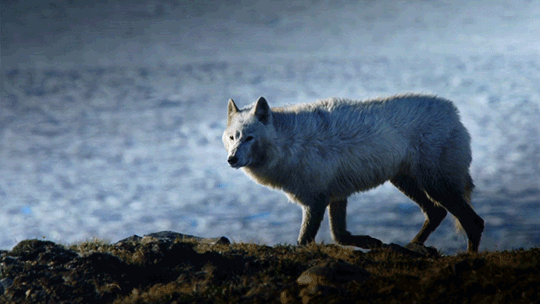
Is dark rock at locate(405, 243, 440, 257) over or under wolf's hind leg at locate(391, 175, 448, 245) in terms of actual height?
under

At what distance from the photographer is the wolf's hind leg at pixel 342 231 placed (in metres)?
10.8

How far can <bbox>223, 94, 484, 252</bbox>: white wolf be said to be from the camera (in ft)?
33.9

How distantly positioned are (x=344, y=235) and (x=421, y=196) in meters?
1.88

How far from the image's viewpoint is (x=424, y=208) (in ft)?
38.5

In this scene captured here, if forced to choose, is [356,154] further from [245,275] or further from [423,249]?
[245,275]

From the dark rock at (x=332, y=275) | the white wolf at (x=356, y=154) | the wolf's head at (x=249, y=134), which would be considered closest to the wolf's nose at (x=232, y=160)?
the wolf's head at (x=249, y=134)

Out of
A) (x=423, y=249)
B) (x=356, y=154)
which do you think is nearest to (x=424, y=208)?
(x=423, y=249)

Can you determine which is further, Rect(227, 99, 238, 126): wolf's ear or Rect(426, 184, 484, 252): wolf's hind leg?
Rect(426, 184, 484, 252): wolf's hind leg

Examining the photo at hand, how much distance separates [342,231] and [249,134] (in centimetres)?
274

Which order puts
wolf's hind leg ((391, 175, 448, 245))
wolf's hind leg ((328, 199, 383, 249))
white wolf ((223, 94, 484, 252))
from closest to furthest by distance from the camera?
white wolf ((223, 94, 484, 252)) → wolf's hind leg ((328, 199, 383, 249)) → wolf's hind leg ((391, 175, 448, 245))

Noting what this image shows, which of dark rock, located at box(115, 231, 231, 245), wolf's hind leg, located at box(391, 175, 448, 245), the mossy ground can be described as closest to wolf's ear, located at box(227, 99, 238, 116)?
dark rock, located at box(115, 231, 231, 245)

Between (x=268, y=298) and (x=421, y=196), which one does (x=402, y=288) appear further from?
(x=421, y=196)

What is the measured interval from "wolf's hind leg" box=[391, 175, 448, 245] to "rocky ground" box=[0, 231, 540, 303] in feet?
4.25

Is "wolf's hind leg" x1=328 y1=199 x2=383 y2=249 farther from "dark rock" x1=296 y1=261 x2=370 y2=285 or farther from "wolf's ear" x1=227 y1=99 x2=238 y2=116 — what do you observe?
"dark rock" x1=296 y1=261 x2=370 y2=285
